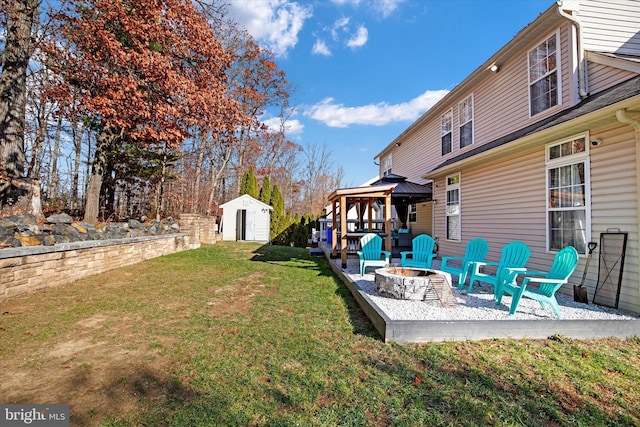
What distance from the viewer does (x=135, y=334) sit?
3477 millimetres

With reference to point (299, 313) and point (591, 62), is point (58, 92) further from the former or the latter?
point (591, 62)

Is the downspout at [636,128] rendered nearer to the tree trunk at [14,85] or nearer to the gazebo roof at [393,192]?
the gazebo roof at [393,192]

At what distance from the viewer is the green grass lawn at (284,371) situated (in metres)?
2.12

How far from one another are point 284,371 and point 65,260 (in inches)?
208

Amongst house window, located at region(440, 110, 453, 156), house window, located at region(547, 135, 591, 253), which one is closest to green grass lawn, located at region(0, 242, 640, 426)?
house window, located at region(547, 135, 591, 253)

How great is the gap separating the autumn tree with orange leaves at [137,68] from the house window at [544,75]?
8530 millimetres

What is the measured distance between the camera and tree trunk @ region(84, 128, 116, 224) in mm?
8179

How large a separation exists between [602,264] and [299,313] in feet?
14.5

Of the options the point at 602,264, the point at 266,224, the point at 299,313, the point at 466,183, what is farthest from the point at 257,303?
the point at 266,224

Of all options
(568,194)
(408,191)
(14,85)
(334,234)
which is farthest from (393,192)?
(14,85)

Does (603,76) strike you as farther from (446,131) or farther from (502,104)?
(446,131)

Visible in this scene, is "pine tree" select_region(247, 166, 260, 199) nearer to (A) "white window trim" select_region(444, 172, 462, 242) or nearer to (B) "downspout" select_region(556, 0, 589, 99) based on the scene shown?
(A) "white window trim" select_region(444, 172, 462, 242)

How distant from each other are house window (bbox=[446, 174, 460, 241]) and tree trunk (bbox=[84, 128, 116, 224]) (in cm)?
979

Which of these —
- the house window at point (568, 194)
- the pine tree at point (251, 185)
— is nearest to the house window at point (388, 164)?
the pine tree at point (251, 185)
